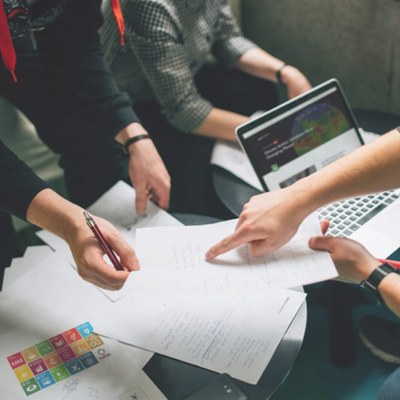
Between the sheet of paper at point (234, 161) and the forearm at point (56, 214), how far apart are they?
51cm

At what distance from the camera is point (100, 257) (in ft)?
2.99

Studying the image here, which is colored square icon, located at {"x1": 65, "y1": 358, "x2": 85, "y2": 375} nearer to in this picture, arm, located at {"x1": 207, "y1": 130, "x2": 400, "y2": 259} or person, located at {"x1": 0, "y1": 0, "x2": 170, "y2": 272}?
arm, located at {"x1": 207, "y1": 130, "x2": 400, "y2": 259}

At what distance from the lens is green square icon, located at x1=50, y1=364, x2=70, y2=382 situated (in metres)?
0.87

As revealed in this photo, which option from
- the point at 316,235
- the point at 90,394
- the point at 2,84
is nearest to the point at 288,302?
the point at 316,235

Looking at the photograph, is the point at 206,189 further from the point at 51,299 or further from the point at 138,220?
the point at 51,299

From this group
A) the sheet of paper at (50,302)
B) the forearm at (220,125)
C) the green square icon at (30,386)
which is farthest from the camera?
the forearm at (220,125)

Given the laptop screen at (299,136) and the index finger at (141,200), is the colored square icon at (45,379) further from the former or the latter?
the laptop screen at (299,136)

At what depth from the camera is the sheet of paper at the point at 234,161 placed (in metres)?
1.39

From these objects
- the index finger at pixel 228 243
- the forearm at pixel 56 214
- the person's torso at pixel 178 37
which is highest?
the person's torso at pixel 178 37

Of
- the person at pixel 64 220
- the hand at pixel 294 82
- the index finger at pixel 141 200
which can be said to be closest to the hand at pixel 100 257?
the person at pixel 64 220

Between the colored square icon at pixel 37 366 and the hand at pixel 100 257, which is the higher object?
the hand at pixel 100 257

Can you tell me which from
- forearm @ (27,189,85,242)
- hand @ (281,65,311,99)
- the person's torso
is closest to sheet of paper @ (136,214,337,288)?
forearm @ (27,189,85,242)

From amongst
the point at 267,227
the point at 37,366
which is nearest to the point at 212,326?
the point at 267,227

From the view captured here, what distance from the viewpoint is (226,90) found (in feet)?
6.00
